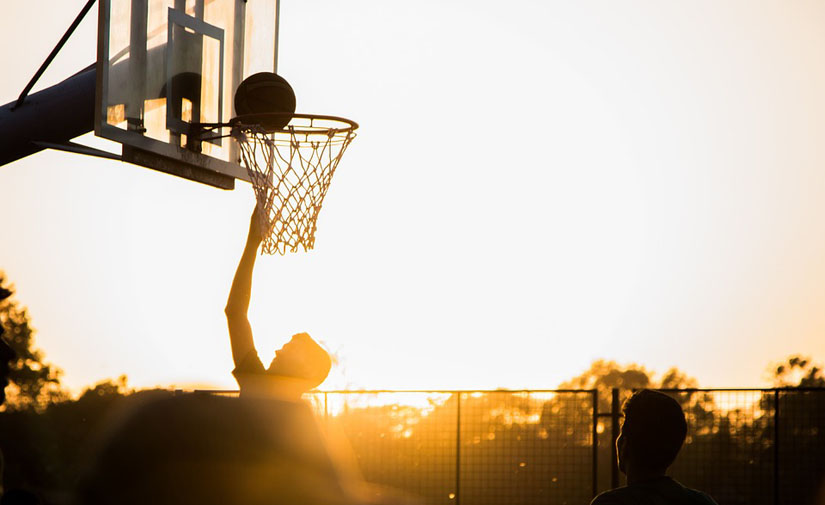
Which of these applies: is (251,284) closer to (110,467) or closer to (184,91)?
(184,91)

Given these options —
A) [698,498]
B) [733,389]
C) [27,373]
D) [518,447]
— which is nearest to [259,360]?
[698,498]

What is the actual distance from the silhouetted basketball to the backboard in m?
0.42

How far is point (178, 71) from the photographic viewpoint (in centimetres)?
877

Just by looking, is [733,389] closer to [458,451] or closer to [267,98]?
[458,451]

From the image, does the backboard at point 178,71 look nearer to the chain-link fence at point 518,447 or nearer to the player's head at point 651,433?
the chain-link fence at point 518,447

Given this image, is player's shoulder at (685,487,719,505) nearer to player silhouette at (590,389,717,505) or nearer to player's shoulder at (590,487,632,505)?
player silhouette at (590,389,717,505)

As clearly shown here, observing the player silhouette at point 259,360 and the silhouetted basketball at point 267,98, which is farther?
the silhouetted basketball at point 267,98

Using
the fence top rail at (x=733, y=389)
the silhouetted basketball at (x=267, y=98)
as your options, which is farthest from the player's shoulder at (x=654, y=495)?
the fence top rail at (x=733, y=389)

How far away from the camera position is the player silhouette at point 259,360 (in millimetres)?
4367

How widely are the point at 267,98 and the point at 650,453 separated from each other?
526 cm

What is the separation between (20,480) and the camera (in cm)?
5316

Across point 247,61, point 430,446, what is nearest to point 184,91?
point 247,61

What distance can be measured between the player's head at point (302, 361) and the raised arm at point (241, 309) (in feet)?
1.09

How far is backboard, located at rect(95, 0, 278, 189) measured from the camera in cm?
779
